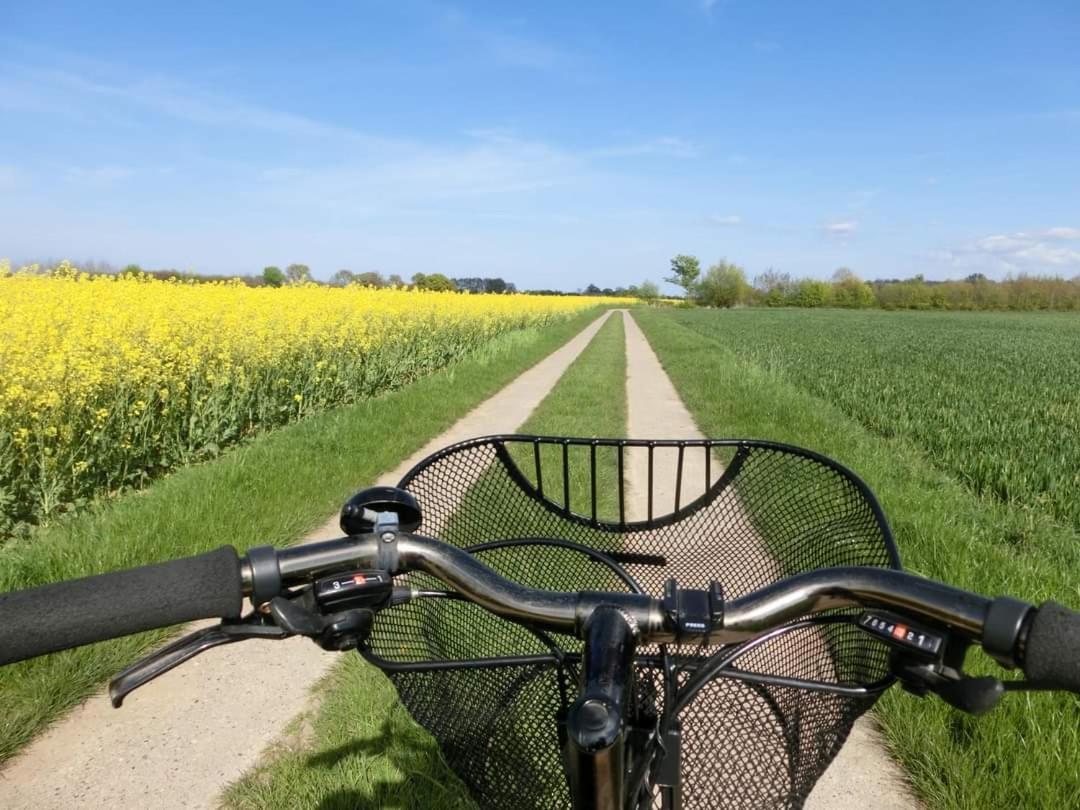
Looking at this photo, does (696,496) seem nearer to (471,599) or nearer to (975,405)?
(471,599)

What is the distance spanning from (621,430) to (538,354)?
467 inches

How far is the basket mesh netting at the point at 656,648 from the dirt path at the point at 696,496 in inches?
43.3

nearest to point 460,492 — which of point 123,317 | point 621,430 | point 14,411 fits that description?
point 14,411

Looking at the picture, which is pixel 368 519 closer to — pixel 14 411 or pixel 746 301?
pixel 14 411

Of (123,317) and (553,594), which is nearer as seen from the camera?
(553,594)

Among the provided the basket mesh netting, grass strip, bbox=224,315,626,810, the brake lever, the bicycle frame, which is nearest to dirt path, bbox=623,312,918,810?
the basket mesh netting

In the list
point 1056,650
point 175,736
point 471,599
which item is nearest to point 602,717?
point 471,599

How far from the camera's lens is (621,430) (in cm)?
919

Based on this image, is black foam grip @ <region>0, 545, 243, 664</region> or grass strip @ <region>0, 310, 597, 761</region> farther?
grass strip @ <region>0, 310, 597, 761</region>

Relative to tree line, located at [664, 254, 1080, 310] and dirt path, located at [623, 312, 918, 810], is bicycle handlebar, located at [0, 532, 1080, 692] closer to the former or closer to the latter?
dirt path, located at [623, 312, 918, 810]

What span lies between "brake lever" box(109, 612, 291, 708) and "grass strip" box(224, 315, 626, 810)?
963 millimetres

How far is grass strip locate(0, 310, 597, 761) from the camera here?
3.12 meters

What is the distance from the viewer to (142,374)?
6.73 meters

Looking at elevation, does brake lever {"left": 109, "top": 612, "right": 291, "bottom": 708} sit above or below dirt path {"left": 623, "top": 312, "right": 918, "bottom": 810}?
above
